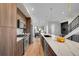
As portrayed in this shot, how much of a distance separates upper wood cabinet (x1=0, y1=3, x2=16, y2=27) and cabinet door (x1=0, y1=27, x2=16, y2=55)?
14cm

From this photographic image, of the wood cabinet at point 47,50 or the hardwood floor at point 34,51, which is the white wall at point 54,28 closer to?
the hardwood floor at point 34,51

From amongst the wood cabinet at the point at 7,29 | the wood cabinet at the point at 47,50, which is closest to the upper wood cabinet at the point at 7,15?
the wood cabinet at the point at 7,29

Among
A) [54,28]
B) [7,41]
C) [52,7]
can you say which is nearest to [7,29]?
[7,41]

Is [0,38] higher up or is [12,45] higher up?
[0,38]

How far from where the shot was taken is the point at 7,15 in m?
2.30

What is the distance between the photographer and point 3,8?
2199mm

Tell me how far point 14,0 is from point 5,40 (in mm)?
928

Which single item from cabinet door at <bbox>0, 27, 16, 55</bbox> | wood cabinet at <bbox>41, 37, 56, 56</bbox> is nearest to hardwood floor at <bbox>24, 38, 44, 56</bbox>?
wood cabinet at <bbox>41, 37, 56, 56</bbox>

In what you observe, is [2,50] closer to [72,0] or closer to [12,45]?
[12,45]

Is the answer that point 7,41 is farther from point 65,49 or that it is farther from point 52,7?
point 52,7

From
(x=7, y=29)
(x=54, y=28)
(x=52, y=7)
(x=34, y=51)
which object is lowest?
(x=34, y=51)

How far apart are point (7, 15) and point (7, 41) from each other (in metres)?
0.60

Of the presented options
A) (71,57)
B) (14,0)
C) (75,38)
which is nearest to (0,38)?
(14,0)

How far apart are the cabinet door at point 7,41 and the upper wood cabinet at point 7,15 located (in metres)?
0.14
